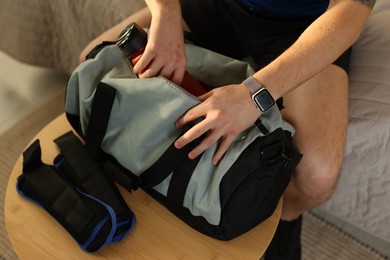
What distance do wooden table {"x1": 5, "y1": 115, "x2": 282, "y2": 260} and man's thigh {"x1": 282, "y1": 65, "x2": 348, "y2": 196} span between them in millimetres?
123

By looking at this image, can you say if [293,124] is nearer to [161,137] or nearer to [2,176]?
[161,137]

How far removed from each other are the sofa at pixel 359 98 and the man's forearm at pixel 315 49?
212 mm

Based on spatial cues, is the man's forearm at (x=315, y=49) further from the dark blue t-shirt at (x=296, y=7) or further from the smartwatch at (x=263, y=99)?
the dark blue t-shirt at (x=296, y=7)

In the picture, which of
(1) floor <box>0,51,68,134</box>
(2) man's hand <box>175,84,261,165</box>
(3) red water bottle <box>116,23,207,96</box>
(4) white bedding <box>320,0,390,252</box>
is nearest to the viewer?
(2) man's hand <box>175,84,261,165</box>

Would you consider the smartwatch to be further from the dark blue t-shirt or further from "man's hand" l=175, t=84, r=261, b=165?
the dark blue t-shirt

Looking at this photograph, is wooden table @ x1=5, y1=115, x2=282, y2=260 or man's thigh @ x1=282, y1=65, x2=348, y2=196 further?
man's thigh @ x1=282, y1=65, x2=348, y2=196

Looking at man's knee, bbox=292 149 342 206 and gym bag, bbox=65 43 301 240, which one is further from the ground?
gym bag, bbox=65 43 301 240

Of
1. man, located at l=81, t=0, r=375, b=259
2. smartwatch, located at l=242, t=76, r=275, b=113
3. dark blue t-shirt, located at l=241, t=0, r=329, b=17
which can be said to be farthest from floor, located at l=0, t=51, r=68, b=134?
smartwatch, located at l=242, t=76, r=275, b=113

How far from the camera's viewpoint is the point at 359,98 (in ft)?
3.13

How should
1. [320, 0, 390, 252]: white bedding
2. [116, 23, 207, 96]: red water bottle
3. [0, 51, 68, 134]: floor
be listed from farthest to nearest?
1. [0, 51, 68, 134]: floor
2. [320, 0, 390, 252]: white bedding
3. [116, 23, 207, 96]: red water bottle

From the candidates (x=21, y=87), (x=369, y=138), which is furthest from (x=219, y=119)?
(x=21, y=87)

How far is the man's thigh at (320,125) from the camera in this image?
837 millimetres

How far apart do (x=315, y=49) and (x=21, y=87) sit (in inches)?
50.9

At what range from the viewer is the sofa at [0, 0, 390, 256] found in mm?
930
